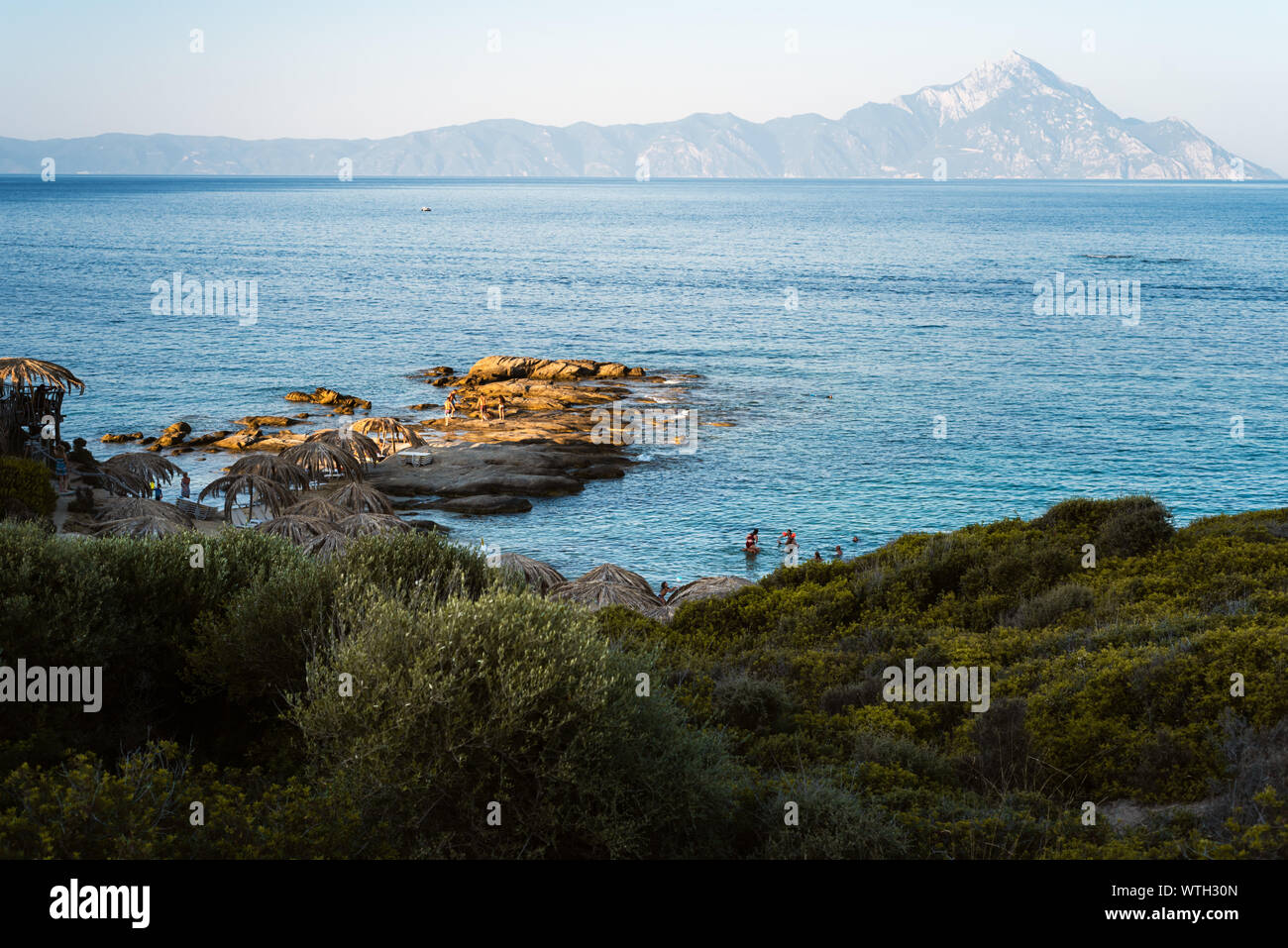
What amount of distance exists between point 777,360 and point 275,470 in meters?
45.2

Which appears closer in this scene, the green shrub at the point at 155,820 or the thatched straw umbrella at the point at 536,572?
the green shrub at the point at 155,820

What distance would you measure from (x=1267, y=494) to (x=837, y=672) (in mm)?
36698

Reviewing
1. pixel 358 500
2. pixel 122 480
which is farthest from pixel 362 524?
pixel 122 480

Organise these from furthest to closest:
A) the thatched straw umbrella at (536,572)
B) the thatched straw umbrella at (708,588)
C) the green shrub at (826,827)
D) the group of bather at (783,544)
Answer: the group of bather at (783,544), the thatched straw umbrella at (536,572), the thatched straw umbrella at (708,588), the green shrub at (826,827)

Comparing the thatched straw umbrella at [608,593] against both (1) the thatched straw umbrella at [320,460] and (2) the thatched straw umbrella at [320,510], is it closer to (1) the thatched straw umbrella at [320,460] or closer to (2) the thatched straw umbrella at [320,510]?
(2) the thatched straw umbrella at [320,510]

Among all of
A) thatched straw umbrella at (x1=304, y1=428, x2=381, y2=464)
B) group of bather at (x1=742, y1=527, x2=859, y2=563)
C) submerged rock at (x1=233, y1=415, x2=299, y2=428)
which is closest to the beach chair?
thatched straw umbrella at (x1=304, y1=428, x2=381, y2=464)

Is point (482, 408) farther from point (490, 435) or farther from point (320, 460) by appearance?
point (320, 460)

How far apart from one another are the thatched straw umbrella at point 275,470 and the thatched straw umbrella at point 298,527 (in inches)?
281

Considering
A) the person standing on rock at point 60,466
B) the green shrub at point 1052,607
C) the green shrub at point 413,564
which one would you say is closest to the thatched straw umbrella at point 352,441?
the person standing on rock at point 60,466

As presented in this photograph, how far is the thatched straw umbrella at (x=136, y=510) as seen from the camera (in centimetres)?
2589

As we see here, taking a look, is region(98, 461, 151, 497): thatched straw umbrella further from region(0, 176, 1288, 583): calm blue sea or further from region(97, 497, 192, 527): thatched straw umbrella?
region(0, 176, 1288, 583): calm blue sea
